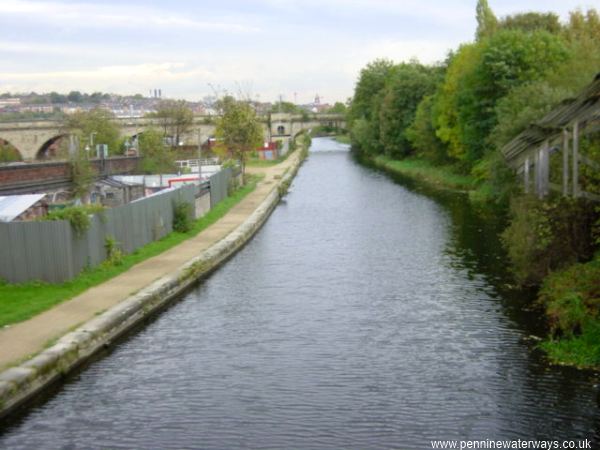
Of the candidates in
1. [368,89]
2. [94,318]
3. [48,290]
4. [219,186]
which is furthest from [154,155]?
[368,89]

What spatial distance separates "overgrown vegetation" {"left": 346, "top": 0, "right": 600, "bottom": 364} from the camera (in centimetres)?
2145

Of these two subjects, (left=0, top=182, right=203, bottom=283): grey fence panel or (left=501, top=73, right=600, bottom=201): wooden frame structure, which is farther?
(left=0, top=182, right=203, bottom=283): grey fence panel

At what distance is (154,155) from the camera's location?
59406 mm

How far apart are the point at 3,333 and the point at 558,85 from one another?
31.2 metres

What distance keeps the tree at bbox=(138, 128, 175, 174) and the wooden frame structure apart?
32670 mm

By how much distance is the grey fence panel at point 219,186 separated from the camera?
4256 cm

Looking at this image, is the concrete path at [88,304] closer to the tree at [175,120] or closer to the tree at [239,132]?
the tree at [239,132]

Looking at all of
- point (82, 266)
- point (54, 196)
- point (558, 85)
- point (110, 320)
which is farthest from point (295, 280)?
point (558, 85)

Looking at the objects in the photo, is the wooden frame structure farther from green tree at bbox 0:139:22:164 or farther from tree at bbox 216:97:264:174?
green tree at bbox 0:139:22:164

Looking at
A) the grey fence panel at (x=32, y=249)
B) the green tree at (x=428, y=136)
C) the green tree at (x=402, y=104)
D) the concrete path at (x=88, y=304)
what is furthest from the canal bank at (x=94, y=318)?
the green tree at (x=402, y=104)

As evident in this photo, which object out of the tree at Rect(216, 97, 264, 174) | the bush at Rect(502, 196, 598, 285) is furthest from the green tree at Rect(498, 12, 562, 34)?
the bush at Rect(502, 196, 598, 285)

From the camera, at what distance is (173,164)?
6006 centimetres

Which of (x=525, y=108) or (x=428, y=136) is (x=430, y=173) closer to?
(x=428, y=136)

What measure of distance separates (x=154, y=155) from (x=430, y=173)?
67.6 ft
